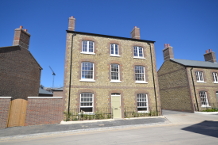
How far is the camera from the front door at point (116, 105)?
1411cm

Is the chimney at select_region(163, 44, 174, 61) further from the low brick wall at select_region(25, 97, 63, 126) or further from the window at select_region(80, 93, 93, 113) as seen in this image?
the low brick wall at select_region(25, 97, 63, 126)

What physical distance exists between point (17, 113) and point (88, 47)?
9.22m

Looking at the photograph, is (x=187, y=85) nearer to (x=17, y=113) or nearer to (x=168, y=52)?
(x=168, y=52)

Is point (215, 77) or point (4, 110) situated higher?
point (215, 77)

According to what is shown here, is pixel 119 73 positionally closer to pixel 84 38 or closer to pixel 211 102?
pixel 84 38

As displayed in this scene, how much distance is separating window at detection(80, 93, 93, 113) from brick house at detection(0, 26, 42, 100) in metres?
8.38

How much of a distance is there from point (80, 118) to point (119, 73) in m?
6.46

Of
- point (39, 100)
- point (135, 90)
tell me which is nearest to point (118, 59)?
point (135, 90)

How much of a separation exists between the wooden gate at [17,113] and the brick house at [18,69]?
4256 millimetres

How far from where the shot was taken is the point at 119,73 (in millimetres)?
15461

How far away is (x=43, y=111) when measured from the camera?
11742 millimetres

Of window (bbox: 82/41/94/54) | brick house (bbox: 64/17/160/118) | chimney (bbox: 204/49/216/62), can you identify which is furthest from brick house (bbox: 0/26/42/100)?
chimney (bbox: 204/49/216/62)

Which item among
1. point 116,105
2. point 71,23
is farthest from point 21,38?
point 116,105

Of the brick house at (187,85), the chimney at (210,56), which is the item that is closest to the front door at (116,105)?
the brick house at (187,85)
